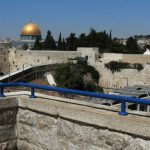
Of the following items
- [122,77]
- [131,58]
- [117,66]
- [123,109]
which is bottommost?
[122,77]

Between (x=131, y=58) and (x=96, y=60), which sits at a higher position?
(x=131, y=58)

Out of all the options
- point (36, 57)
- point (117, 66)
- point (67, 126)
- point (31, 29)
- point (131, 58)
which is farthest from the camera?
point (31, 29)

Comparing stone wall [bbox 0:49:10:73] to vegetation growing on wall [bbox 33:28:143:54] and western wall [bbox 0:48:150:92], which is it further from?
vegetation growing on wall [bbox 33:28:143:54]

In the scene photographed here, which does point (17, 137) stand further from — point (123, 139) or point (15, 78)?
point (15, 78)

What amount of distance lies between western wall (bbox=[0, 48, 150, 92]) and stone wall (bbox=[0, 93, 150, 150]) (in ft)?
93.6

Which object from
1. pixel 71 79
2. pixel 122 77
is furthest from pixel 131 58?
pixel 71 79

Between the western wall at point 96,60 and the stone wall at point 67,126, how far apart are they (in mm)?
28519

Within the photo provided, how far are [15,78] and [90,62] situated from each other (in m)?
13.5

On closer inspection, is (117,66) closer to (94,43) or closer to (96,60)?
(96,60)

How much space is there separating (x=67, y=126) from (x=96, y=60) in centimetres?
3592

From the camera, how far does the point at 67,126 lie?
141 inches

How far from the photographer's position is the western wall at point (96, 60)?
32.9 m

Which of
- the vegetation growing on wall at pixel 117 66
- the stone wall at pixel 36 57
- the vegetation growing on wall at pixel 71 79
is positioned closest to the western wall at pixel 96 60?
the stone wall at pixel 36 57

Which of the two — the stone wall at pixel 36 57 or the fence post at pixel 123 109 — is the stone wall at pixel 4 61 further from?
the fence post at pixel 123 109
